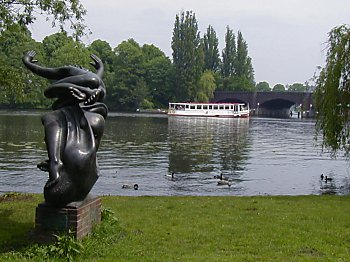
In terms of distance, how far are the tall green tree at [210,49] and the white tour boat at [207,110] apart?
21.7m

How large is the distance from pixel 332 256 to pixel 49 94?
17.7 feet

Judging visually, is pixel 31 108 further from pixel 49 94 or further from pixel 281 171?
pixel 49 94

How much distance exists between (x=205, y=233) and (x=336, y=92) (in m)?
12.5

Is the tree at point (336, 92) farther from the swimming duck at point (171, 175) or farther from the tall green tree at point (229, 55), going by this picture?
the tall green tree at point (229, 55)

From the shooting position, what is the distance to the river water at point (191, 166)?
71.3 feet

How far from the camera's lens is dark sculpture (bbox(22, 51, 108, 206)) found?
792 centimetres

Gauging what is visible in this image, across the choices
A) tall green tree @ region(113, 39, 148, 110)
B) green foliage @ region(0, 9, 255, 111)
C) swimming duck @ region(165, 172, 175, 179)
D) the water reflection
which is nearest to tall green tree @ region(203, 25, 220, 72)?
green foliage @ region(0, 9, 255, 111)

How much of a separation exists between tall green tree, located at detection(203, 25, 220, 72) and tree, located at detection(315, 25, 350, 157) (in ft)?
307

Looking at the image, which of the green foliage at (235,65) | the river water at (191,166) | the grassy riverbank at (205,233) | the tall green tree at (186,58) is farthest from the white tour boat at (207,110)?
the grassy riverbank at (205,233)

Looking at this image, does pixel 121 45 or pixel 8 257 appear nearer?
pixel 8 257

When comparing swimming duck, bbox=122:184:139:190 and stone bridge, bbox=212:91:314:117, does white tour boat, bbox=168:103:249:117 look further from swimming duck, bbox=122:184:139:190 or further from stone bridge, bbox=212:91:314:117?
swimming duck, bbox=122:184:139:190

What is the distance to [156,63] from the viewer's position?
108m

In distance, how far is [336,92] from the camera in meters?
19.8

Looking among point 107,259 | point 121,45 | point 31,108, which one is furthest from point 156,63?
point 107,259
